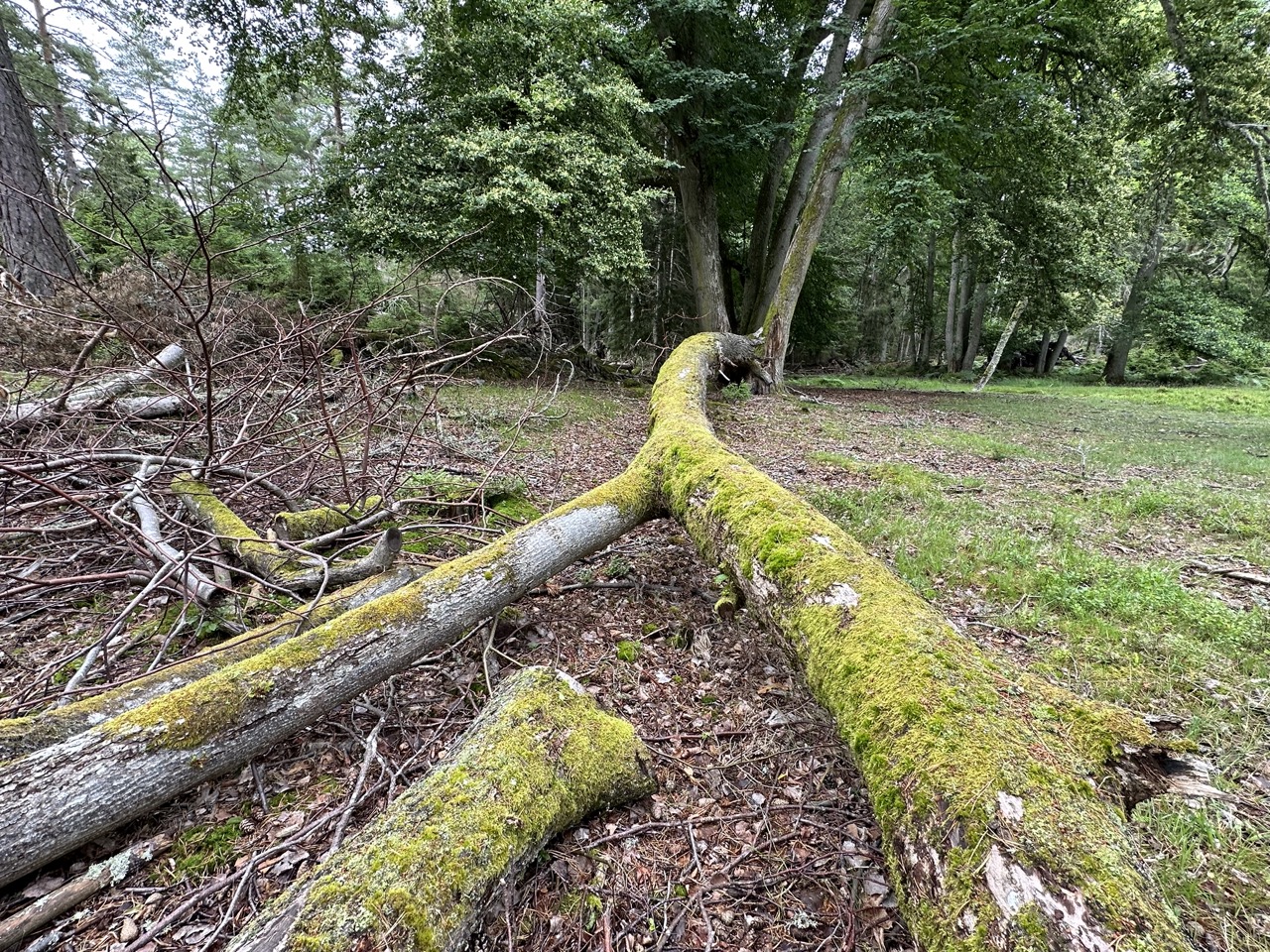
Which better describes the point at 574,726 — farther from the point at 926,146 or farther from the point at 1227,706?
the point at 926,146

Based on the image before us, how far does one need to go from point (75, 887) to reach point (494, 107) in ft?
41.2

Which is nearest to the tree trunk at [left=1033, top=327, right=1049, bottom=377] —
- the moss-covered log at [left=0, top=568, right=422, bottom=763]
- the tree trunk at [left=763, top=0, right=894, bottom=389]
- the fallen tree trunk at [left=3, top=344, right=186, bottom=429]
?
the tree trunk at [left=763, top=0, right=894, bottom=389]

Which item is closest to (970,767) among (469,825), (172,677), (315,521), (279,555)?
(469,825)

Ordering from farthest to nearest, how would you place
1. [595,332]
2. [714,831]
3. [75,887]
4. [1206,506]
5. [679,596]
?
[595,332], [1206,506], [679,596], [714,831], [75,887]

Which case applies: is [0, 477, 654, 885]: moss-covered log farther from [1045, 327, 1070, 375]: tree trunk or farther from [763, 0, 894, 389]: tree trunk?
[1045, 327, 1070, 375]: tree trunk

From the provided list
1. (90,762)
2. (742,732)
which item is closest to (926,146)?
(742,732)

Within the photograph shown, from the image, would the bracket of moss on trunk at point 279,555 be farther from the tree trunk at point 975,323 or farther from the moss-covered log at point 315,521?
the tree trunk at point 975,323

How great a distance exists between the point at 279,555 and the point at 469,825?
254 centimetres

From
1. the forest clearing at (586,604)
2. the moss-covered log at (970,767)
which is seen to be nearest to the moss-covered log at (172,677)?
the forest clearing at (586,604)

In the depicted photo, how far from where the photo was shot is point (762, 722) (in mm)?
2771

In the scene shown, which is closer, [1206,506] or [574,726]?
[574,726]

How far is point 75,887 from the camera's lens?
1.87 m

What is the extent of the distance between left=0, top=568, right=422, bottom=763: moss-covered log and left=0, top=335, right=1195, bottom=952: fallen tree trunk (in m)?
0.31

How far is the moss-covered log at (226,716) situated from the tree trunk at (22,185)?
27.2 feet
